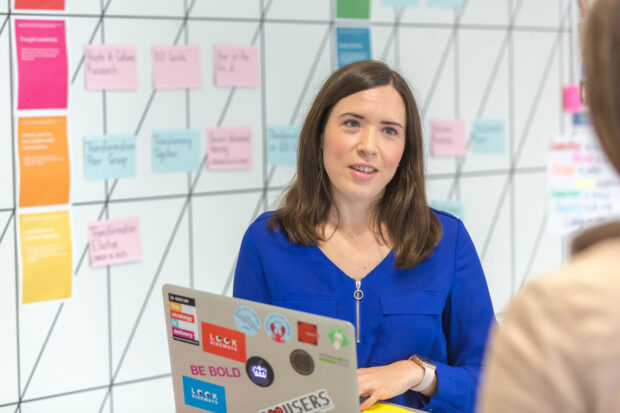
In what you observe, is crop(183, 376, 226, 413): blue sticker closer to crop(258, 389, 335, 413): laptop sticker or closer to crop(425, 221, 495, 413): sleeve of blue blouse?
crop(258, 389, 335, 413): laptop sticker

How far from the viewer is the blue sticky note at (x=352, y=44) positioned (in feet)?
7.27

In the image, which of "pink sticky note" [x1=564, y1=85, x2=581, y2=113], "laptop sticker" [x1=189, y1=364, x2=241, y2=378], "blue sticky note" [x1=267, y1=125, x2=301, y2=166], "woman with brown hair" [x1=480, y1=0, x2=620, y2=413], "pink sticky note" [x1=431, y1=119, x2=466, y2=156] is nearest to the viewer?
"woman with brown hair" [x1=480, y1=0, x2=620, y2=413]

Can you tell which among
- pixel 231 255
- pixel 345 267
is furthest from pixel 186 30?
pixel 345 267

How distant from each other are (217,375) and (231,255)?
0.91 meters

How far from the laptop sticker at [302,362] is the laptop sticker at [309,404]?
0.12 feet

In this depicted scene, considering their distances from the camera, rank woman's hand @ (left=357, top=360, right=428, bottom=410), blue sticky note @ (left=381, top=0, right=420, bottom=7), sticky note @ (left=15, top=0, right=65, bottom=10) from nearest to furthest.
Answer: woman's hand @ (left=357, top=360, right=428, bottom=410), sticky note @ (left=15, top=0, right=65, bottom=10), blue sticky note @ (left=381, top=0, right=420, bottom=7)

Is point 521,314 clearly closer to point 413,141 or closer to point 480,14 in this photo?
point 413,141

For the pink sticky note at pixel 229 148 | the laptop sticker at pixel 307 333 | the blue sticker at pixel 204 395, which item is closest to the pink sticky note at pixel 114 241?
the pink sticky note at pixel 229 148

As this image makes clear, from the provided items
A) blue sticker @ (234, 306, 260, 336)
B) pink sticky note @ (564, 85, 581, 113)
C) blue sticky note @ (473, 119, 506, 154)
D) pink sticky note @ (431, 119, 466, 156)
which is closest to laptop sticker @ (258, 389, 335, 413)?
blue sticker @ (234, 306, 260, 336)

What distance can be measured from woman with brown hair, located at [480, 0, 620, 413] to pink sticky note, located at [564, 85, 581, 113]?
7.35 feet

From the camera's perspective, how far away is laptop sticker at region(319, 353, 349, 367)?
3.47ft

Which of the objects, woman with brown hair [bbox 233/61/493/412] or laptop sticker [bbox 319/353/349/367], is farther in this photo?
woman with brown hair [bbox 233/61/493/412]

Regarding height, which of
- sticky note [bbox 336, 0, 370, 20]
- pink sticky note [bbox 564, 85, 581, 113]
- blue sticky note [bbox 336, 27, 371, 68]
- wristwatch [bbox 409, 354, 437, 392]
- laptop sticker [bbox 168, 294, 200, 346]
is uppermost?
sticky note [bbox 336, 0, 370, 20]

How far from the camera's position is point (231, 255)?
209 centimetres
